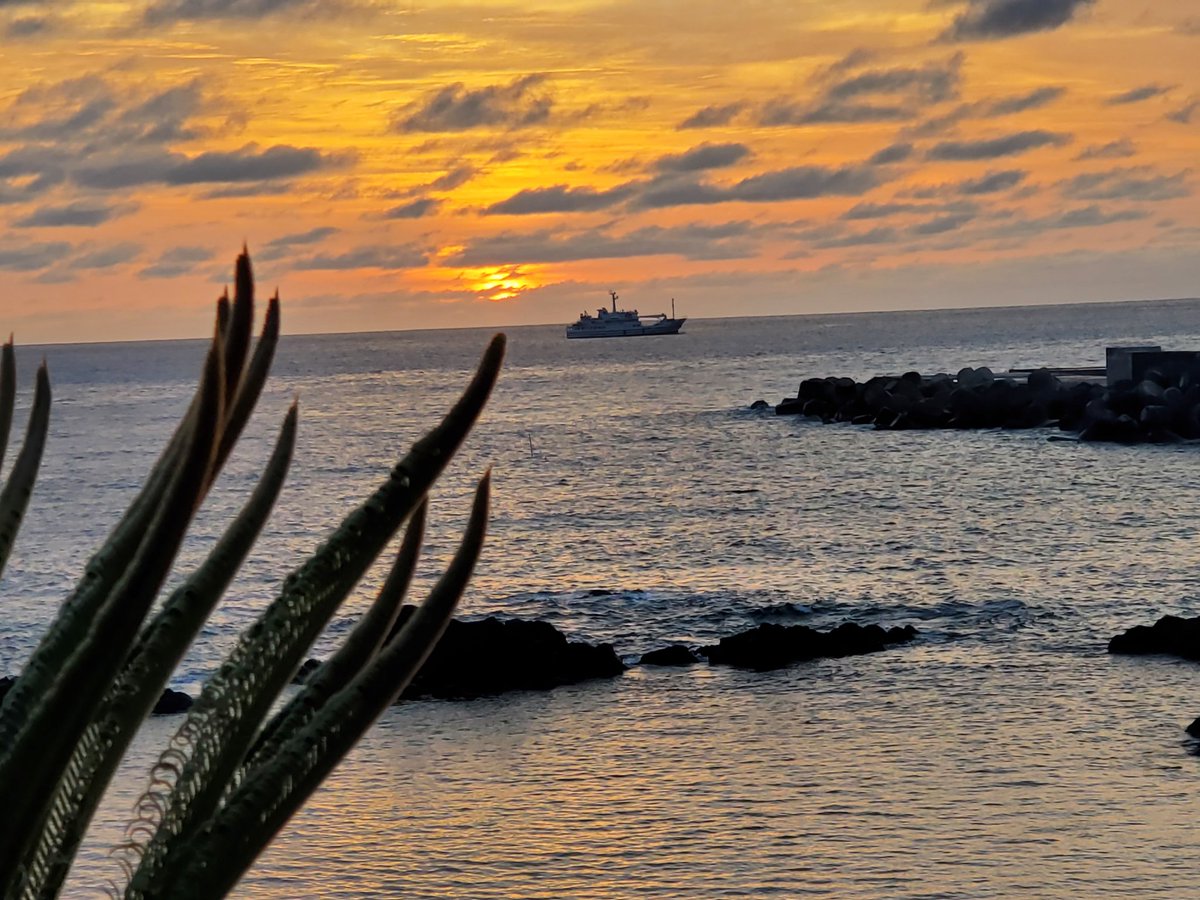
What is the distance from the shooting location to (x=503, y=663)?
63.4ft

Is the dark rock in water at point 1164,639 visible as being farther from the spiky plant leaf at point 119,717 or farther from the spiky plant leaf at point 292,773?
the spiky plant leaf at point 119,717

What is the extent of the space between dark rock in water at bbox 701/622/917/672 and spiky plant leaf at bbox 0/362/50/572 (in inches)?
702

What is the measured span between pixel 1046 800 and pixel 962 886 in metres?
2.49

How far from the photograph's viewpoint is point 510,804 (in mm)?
14125

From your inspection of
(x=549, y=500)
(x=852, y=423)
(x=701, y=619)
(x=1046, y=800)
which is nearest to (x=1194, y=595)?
(x=701, y=619)

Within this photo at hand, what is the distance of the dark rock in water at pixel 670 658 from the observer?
20609mm

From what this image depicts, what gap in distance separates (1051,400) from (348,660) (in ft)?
201

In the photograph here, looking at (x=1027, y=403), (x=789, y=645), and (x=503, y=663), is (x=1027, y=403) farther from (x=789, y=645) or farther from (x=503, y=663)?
(x=503, y=663)

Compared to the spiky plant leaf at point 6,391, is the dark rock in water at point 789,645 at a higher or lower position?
lower

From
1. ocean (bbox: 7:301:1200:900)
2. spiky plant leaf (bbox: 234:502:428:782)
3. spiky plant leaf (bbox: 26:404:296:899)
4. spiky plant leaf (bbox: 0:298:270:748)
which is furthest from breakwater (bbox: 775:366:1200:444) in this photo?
spiky plant leaf (bbox: 26:404:296:899)

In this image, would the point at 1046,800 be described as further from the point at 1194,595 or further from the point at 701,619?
the point at 1194,595

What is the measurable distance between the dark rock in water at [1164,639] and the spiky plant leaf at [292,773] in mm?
18909

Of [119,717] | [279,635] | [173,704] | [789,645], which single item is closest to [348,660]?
[279,635]

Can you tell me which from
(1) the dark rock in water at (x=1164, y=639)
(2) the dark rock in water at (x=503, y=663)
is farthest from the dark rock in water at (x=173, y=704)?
(1) the dark rock in water at (x=1164, y=639)
